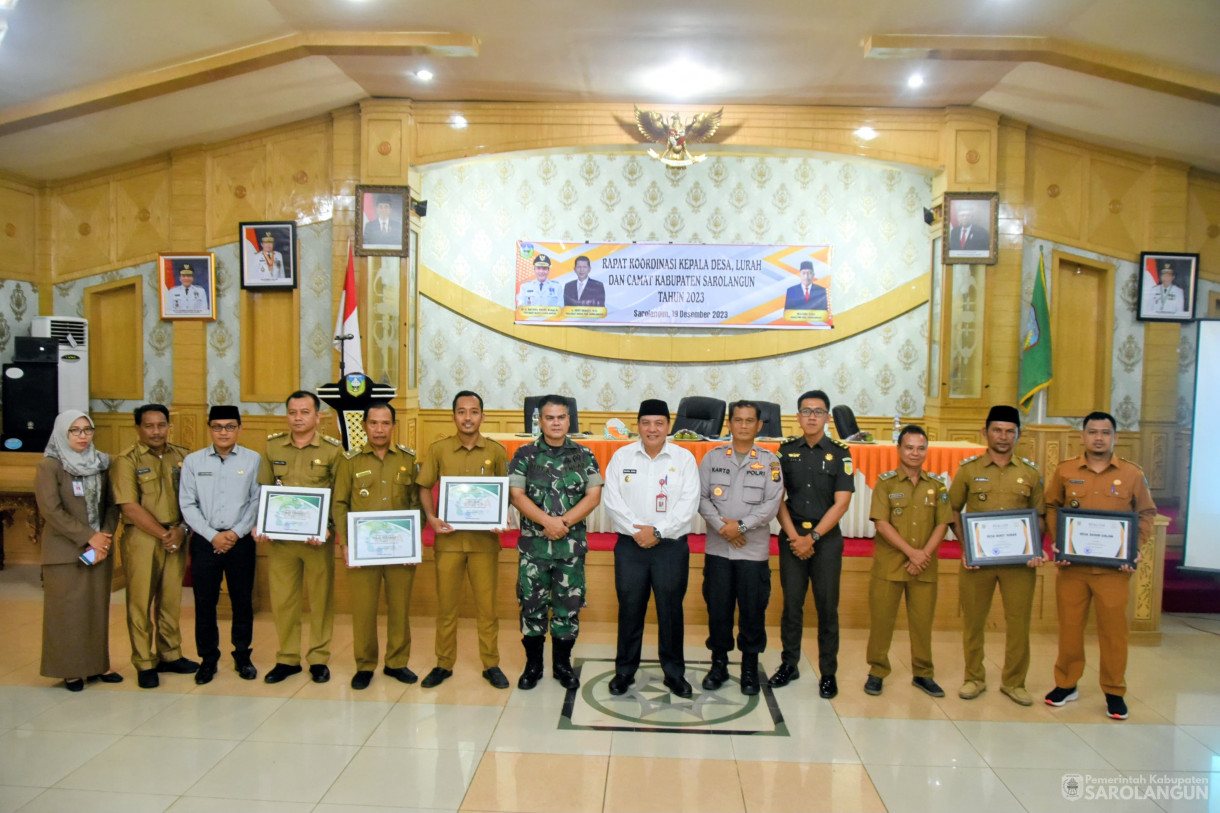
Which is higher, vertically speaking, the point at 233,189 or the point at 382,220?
the point at 233,189

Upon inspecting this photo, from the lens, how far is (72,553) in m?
3.91

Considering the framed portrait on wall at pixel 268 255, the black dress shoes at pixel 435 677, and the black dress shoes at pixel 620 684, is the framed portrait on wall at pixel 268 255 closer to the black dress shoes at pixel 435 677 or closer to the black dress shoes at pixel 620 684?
the black dress shoes at pixel 435 677

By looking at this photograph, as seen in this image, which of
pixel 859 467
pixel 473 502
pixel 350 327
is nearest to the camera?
pixel 473 502

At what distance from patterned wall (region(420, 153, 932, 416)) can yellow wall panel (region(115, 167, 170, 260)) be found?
2.56 metres

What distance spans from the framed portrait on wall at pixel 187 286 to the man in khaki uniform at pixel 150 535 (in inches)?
156

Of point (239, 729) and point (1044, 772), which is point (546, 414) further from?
point (1044, 772)

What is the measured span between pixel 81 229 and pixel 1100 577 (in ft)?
30.0

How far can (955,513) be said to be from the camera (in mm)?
4078

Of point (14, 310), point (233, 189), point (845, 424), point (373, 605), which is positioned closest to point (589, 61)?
point (845, 424)

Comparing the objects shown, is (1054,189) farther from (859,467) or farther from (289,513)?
(289,513)

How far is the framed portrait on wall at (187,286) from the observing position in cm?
764

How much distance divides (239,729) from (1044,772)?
11.5ft

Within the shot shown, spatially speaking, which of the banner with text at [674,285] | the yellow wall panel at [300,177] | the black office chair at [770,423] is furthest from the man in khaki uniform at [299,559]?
the banner with text at [674,285]

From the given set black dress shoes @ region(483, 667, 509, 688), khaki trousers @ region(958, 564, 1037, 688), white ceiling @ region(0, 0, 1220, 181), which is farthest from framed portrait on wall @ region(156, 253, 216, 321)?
khaki trousers @ region(958, 564, 1037, 688)
